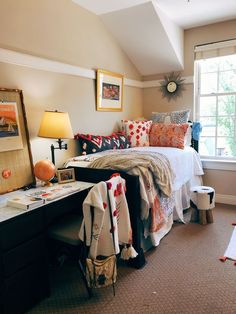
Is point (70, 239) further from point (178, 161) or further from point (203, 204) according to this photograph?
point (203, 204)

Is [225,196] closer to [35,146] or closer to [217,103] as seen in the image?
[217,103]

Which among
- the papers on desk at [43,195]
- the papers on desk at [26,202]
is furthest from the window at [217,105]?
→ the papers on desk at [26,202]

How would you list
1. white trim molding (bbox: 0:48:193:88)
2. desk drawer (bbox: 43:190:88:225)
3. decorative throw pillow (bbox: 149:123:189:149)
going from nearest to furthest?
desk drawer (bbox: 43:190:88:225) < white trim molding (bbox: 0:48:193:88) < decorative throw pillow (bbox: 149:123:189:149)

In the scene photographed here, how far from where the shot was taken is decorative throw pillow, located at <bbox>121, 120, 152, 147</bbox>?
3457 millimetres

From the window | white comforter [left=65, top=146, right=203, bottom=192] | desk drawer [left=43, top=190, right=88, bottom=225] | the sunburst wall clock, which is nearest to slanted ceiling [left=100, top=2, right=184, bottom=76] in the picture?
the sunburst wall clock

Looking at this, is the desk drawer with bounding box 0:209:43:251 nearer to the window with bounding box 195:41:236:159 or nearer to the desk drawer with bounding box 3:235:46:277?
the desk drawer with bounding box 3:235:46:277

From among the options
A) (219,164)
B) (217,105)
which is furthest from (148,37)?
(219,164)

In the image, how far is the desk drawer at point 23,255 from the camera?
149cm

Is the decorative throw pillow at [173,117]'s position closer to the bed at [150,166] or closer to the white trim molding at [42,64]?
the bed at [150,166]


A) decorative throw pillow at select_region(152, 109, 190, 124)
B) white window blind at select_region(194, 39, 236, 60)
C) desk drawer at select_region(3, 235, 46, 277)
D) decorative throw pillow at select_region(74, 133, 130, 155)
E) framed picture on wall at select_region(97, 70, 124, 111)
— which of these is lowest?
Result: desk drawer at select_region(3, 235, 46, 277)

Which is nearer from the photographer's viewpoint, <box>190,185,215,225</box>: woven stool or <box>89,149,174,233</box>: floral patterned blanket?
<box>89,149,174,233</box>: floral patterned blanket

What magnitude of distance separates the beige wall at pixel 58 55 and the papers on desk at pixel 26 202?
2.37ft

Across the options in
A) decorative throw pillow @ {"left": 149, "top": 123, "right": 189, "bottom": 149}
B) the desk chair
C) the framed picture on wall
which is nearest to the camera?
the desk chair

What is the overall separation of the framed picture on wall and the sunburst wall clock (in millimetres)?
744
